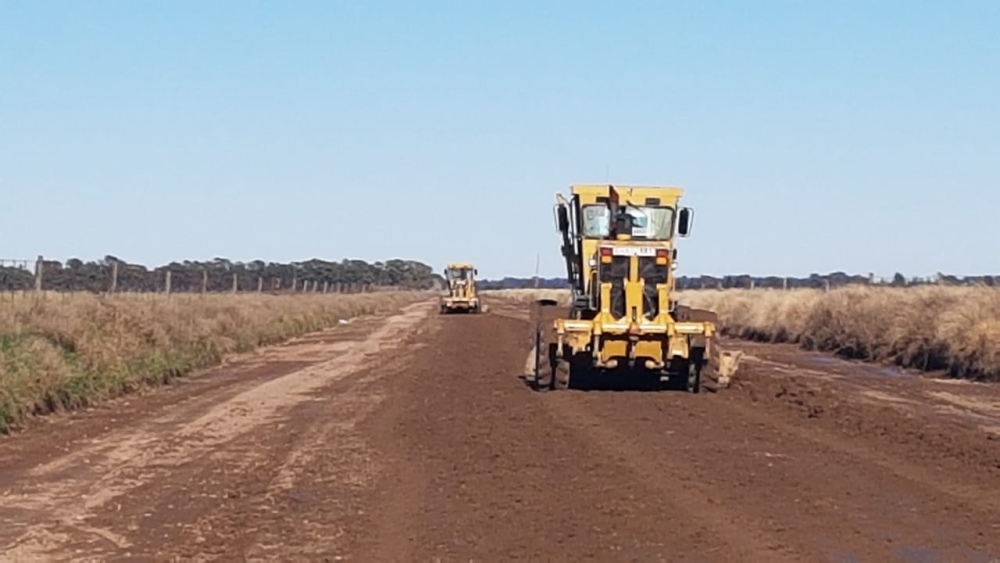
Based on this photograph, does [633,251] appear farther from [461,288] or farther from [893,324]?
[461,288]

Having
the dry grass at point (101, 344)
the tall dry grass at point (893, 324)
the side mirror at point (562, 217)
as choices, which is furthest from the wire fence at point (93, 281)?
the tall dry grass at point (893, 324)

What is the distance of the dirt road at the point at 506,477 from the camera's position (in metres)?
10.2

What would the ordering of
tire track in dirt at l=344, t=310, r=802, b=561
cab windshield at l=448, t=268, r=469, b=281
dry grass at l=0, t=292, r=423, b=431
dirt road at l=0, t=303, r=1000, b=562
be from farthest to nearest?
cab windshield at l=448, t=268, r=469, b=281 → dry grass at l=0, t=292, r=423, b=431 → dirt road at l=0, t=303, r=1000, b=562 → tire track in dirt at l=344, t=310, r=802, b=561

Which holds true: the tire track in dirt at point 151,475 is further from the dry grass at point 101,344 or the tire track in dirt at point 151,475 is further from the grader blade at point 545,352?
the grader blade at point 545,352

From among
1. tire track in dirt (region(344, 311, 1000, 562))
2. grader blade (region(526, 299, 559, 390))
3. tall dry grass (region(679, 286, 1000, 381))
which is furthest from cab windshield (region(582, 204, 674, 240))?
tall dry grass (region(679, 286, 1000, 381))

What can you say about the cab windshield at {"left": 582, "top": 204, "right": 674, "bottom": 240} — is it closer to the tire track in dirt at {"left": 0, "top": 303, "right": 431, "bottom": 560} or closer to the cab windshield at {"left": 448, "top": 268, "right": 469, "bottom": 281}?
the tire track in dirt at {"left": 0, "top": 303, "right": 431, "bottom": 560}

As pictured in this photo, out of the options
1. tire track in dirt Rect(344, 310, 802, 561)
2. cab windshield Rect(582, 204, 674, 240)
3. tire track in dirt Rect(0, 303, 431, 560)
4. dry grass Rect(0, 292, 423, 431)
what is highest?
cab windshield Rect(582, 204, 674, 240)

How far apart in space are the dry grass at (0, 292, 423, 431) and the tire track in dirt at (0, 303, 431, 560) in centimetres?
149

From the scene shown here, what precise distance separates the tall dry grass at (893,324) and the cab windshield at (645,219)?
8.27 meters

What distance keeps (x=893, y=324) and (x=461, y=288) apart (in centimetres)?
3951

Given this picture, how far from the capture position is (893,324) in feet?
119

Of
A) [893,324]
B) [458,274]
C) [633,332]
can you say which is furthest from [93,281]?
[633,332]

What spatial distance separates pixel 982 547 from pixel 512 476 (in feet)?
15.0

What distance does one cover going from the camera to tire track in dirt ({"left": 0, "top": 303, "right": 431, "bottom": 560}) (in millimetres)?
10617
